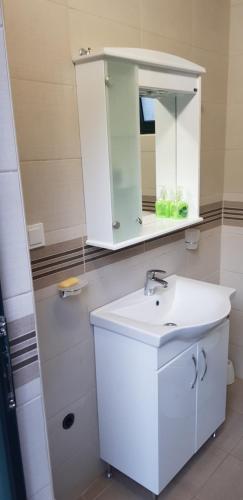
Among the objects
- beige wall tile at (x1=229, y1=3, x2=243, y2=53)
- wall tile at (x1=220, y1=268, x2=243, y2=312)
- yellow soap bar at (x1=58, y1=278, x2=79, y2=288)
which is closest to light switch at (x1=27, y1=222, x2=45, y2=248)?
yellow soap bar at (x1=58, y1=278, x2=79, y2=288)

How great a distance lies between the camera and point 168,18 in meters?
1.84

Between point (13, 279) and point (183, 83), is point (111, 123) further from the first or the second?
point (13, 279)

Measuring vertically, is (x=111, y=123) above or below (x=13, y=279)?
above

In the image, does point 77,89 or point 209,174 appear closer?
point 77,89

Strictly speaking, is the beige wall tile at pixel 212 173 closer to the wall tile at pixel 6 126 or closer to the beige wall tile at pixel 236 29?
the beige wall tile at pixel 236 29

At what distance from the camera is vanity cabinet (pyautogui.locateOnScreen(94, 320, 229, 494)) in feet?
5.21

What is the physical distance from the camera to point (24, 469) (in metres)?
0.95

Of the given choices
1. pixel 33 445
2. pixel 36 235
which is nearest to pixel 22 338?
pixel 33 445

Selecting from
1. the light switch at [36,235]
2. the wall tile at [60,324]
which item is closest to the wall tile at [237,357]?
the wall tile at [60,324]

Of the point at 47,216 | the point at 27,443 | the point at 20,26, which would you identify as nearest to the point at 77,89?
the point at 20,26

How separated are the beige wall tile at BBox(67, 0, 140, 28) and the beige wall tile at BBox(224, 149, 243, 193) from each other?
41.1 inches

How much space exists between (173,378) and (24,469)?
819mm

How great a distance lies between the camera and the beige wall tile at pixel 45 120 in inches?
50.7

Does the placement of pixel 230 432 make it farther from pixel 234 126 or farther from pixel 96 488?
pixel 234 126
